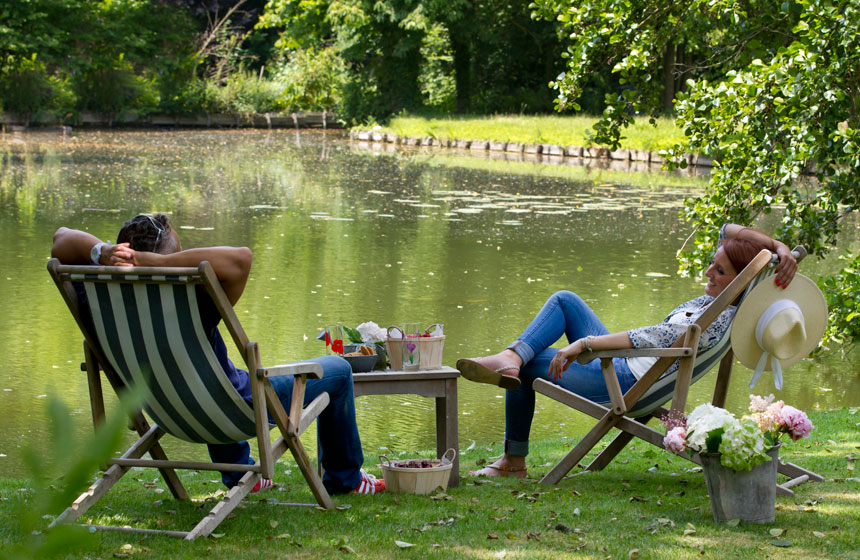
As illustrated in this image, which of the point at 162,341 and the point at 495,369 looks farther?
the point at 495,369

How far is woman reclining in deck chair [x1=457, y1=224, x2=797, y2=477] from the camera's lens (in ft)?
12.4

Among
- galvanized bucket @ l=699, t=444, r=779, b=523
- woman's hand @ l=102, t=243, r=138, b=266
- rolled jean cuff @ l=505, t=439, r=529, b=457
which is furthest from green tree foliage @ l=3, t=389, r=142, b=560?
rolled jean cuff @ l=505, t=439, r=529, b=457

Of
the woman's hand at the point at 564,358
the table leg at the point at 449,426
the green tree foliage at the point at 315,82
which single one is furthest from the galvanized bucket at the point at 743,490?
the green tree foliage at the point at 315,82

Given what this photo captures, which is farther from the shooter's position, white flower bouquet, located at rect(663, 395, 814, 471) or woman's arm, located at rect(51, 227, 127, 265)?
woman's arm, located at rect(51, 227, 127, 265)

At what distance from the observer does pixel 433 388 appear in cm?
399

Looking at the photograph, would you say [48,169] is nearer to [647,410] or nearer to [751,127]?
[751,127]

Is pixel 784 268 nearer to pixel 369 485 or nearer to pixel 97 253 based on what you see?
pixel 369 485

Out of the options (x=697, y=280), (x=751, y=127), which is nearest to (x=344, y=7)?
(x=697, y=280)

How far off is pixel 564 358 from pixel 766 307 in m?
0.73

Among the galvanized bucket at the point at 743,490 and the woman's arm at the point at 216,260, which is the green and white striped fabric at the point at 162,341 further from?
the galvanized bucket at the point at 743,490

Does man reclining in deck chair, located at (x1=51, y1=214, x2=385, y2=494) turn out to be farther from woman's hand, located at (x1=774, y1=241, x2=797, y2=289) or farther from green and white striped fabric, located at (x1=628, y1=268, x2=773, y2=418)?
woman's hand, located at (x1=774, y1=241, x2=797, y2=289)

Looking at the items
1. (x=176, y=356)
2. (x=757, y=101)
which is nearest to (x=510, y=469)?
(x=176, y=356)

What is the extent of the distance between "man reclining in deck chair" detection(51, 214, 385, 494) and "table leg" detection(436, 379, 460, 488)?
283 mm

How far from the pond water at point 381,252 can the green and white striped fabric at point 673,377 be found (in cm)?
157
